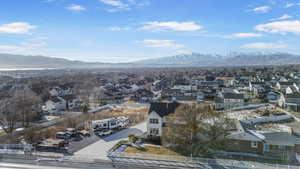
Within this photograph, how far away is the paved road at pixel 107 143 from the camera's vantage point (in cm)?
304

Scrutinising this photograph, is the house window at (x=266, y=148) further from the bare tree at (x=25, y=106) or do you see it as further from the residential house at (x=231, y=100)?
the bare tree at (x=25, y=106)

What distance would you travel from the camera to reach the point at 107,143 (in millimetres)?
3693

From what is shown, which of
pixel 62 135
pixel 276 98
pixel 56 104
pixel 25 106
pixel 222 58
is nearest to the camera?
pixel 62 135

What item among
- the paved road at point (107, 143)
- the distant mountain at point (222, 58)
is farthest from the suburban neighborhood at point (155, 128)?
the distant mountain at point (222, 58)

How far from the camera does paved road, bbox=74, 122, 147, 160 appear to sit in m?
3.04

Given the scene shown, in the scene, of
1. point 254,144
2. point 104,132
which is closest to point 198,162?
point 254,144

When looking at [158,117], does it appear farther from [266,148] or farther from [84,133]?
[266,148]

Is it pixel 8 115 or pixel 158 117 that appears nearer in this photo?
pixel 158 117

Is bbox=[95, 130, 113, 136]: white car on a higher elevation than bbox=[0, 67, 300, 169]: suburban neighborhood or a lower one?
lower

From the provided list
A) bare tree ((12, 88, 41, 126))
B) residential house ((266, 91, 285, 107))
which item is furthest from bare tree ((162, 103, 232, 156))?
residential house ((266, 91, 285, 107))

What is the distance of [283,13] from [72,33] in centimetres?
273

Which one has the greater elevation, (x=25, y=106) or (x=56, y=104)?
(x=25, y=106)

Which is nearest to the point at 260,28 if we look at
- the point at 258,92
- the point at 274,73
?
the point at 258,92

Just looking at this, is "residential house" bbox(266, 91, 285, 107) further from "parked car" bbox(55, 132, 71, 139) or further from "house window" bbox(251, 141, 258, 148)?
"parked car" bbox(55, 132, 71, 139)
